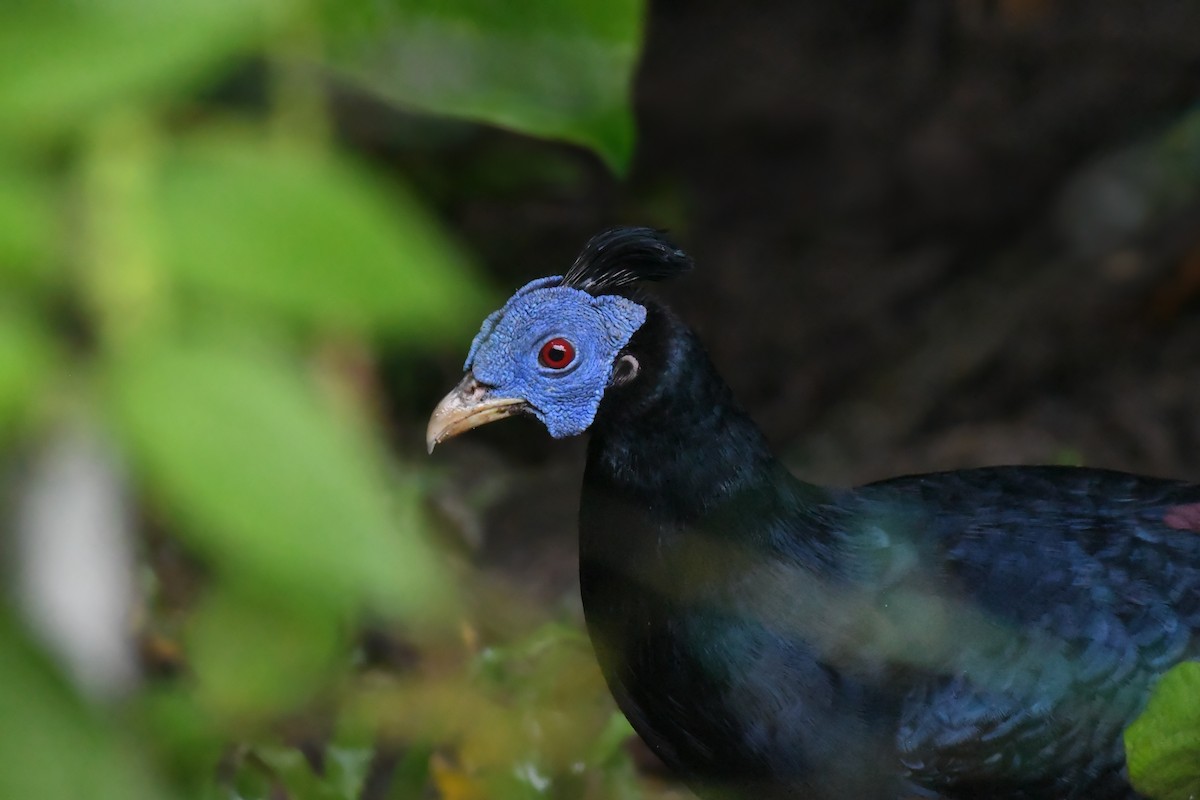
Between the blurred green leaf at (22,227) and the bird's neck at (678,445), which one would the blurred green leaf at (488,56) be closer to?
the blurred green leaf at (22,227)

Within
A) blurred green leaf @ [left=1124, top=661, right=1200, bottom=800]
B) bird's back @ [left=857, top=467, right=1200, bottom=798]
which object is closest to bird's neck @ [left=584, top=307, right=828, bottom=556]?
bird's back @ [left=857, top=467, right=1200, bottom=798]

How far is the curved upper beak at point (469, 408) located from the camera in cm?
214

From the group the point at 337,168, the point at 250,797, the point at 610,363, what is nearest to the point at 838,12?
the point at 610,363

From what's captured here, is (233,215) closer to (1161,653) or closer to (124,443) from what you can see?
(124,443)

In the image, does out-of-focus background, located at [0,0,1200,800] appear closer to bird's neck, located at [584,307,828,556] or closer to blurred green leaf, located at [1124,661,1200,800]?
bird's neck, located at [584,307,828,556]

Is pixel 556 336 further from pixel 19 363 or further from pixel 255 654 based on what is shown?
pixel 19 363

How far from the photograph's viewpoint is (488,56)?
1124mm

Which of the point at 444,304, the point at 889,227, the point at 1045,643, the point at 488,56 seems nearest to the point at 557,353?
the point at 1045,643

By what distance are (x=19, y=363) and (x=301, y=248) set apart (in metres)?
0.11

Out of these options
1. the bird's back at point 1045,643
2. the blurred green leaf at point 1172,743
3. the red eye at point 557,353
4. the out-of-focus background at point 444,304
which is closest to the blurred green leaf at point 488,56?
the out-of-focus background at point 444,304

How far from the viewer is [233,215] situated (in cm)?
51

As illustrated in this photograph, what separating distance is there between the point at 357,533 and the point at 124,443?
96mm

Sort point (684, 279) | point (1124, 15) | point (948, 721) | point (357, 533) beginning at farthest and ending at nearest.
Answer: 1. point (684, 279)
2. point (1124, 15)
3. point (948, 721)
4. point (357, 533)

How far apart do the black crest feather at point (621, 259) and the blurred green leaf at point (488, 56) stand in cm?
78
